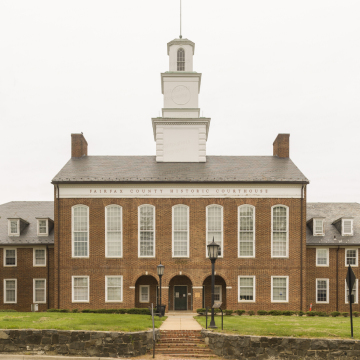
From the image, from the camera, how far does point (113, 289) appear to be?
97.6 ft

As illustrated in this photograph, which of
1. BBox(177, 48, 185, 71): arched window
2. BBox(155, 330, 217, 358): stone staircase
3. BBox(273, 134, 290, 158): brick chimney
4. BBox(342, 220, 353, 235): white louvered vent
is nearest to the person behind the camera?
BBox(155, 330, 217, 358): stone staircase

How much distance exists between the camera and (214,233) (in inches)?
1187

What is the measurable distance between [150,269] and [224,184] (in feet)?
26.0

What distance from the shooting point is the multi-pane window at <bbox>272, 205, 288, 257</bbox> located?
30.0 meters

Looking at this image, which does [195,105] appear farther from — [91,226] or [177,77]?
[91,226]

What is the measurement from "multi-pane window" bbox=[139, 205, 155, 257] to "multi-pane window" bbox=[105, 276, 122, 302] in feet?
8.06

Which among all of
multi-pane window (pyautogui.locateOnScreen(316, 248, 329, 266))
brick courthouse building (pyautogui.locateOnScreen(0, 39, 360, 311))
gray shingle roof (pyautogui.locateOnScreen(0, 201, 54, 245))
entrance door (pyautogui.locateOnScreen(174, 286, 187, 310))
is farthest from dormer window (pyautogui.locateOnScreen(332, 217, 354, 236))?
gray shingle roof (pyautogui.locateOnScreen(0, 201, 54, 245))

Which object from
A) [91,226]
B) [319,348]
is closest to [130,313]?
[91,226]

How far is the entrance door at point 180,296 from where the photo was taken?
31.1m

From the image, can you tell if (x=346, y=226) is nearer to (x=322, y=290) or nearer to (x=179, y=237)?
(x=322, y=290)

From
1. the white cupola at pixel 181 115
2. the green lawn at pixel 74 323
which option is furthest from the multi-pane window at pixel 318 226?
the green lawn at pixel 74 323

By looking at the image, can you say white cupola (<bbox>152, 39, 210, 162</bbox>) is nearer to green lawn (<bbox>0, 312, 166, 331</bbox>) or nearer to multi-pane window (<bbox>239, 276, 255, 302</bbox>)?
multi-pane window (<bbox>239, 276, 255, 302</bbox>)

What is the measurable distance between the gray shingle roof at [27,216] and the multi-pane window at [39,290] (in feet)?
9.86

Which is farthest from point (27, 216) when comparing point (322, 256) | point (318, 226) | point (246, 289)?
point (322, 256)
